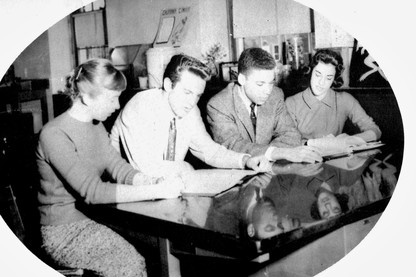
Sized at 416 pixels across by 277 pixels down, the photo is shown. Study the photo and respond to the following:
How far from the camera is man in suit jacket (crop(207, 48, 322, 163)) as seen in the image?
1381 mm

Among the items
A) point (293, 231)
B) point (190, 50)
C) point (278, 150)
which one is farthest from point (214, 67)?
point (293, 231)

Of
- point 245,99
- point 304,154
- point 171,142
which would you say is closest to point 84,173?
point 171,142

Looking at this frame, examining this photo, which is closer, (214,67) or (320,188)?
(320,188)

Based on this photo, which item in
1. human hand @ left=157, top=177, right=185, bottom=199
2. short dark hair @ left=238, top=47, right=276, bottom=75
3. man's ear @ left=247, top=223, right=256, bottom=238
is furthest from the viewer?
short dark hair @ left=238, top=47, right=276, bottom=75

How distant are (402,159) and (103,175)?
86cm

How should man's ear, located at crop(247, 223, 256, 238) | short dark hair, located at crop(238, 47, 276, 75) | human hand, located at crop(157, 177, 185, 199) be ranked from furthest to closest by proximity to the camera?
short dark hair, located at crop(238, 47, 276, 75)
human hand, located at crop(157, 177, 185, 199)
man's ear, located at crop(247, 223, 256, 238)

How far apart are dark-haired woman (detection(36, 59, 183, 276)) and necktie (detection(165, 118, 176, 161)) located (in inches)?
3.9

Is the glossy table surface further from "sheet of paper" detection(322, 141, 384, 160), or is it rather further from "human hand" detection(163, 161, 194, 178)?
"human hand" detection(163, 161, 194, 178)

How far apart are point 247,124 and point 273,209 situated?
388mm

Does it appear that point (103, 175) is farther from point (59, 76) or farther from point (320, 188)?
point (320, 188)

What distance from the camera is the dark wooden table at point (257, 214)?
3.29 feet

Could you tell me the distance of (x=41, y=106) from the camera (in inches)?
52.4

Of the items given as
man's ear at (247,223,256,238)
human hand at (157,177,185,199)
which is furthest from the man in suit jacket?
man's ear at (247,223,256,238)

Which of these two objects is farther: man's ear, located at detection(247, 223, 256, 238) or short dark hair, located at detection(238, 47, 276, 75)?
short dark hair, located at detection(238, 47, 276, 75)
